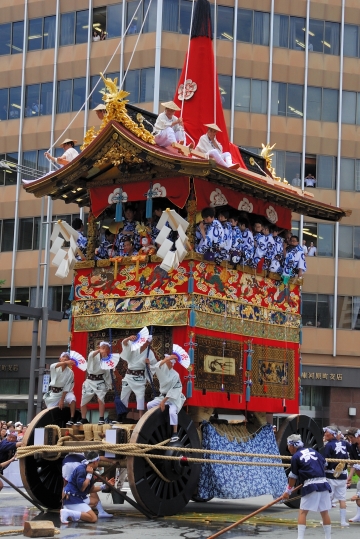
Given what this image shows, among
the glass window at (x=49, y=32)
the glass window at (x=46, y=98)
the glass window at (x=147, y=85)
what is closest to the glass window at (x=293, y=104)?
the glass window at (x=147, y=85)

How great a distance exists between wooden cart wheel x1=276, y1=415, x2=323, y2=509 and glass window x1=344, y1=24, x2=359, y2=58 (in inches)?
1142

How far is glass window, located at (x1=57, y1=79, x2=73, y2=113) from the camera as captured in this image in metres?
44.0

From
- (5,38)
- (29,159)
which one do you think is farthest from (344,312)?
(5,38)

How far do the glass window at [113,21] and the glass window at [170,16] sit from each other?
6.87 feet

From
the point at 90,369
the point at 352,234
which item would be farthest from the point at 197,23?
the point at 352,234

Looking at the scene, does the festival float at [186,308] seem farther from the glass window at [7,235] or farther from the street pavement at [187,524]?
the glass window at [7,235]

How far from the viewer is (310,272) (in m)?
42.8

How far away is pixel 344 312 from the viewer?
142ft

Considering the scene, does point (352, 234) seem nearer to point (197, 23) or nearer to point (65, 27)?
point (65, 27)

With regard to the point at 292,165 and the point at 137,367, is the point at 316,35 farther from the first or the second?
the point at 137,367

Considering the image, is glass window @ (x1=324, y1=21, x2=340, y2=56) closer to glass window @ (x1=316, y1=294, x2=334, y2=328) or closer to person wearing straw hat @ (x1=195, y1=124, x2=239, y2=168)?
glass window @ (x1=316, y1=294, x2=334, y2=328)

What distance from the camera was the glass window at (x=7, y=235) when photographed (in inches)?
1751

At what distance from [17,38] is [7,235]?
367 inches

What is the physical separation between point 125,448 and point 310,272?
28.9 metres
